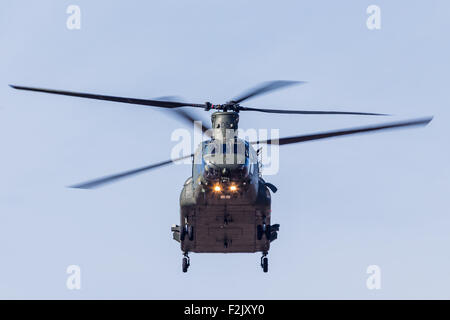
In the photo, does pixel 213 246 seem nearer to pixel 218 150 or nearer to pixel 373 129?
pixel 218 150

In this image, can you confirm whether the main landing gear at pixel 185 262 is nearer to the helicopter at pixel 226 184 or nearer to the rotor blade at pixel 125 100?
the helicopter at pixel 226 184

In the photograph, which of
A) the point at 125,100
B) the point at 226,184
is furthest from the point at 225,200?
the point at 125,100

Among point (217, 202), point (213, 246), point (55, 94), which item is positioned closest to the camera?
point (55, 94)

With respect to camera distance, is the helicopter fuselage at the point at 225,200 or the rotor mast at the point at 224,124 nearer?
the helicopter fuselage at the point at 225,200

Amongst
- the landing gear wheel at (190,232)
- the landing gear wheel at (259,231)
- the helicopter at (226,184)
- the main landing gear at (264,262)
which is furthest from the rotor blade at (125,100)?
the main landing gear at (264,262)

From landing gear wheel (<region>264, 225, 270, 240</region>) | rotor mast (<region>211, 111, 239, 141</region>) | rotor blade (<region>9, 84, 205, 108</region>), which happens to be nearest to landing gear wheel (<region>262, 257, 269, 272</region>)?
landing gear wheel (<region>264, 225, 270, 240</region>)

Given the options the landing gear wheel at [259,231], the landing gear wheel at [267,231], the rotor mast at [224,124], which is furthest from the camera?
the landing gear wheel at [267,231]

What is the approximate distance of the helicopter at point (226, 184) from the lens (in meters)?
36.9

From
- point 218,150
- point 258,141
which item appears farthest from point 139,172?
point 258,141

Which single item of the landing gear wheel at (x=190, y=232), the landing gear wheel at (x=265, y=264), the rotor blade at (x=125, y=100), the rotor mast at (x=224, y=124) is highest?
the rotor blade at (x=125, y=100)

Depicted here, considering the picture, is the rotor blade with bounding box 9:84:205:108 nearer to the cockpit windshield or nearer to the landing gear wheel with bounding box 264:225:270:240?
the cockpit windshield

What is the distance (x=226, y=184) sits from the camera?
124ft

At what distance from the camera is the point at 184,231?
41.1 meters
